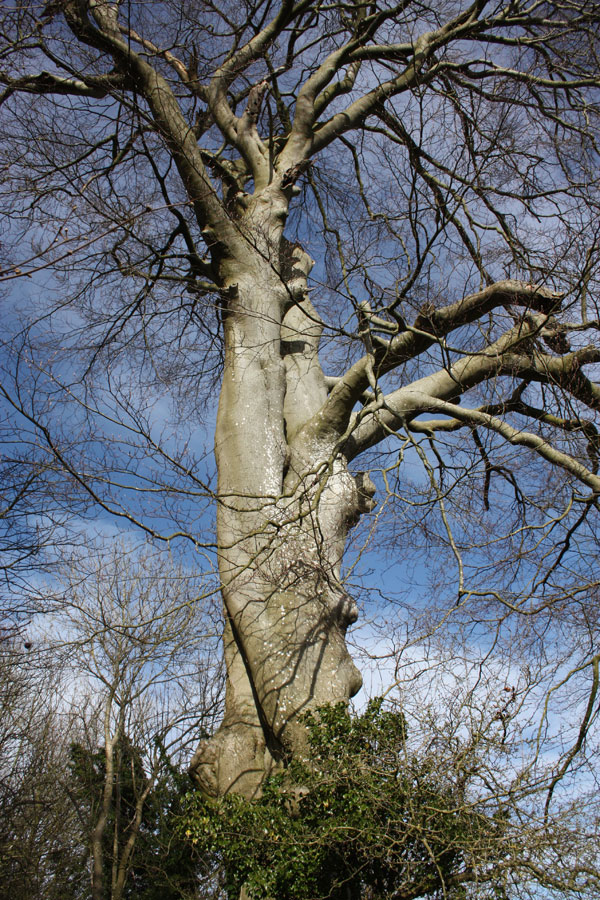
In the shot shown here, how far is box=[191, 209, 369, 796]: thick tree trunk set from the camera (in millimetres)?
3680

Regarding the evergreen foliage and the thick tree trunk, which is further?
the thick tree trunk

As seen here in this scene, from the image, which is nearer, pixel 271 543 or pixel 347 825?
pixel 347 825

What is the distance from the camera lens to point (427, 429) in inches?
183

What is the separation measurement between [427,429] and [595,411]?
116 centimetres

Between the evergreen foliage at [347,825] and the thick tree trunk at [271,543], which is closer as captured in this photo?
the evergreen foliage at [347,825]

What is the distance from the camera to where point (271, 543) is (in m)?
3.89

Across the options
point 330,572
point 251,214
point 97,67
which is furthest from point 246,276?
point 330,572

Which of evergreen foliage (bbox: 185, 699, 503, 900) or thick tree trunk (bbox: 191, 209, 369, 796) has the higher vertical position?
thick tree trunk (bbox: 191, 209, 369, 796)

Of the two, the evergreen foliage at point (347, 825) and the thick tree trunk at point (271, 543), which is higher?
the thick tree trunk at point (271, 543)

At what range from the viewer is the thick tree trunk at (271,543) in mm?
3680

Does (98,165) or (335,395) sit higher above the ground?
(98,165)

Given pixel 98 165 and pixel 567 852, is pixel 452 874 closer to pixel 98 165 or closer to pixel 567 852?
pixel 567 852

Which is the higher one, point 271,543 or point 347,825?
point 271,543

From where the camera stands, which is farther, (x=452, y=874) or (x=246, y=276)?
(x=246, y=276)
